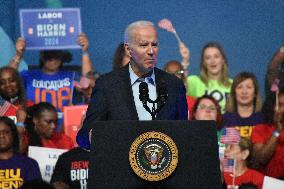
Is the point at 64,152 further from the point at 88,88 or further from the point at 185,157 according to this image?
the point at 185,157

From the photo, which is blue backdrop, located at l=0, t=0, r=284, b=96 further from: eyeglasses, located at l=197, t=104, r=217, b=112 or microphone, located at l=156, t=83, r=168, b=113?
microphone, located at l=156, t=83, r=168, b=113

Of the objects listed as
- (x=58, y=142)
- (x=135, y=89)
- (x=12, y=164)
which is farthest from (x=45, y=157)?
(x=135, y=89)

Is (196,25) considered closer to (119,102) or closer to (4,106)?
(4,106)

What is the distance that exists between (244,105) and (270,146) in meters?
0.48

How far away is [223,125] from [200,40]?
120cm

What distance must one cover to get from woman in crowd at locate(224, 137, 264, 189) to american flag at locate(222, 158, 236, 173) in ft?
0.07

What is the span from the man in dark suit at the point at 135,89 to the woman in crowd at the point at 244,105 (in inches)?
101

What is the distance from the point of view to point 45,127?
208 inches

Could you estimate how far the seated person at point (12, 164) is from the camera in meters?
4.56

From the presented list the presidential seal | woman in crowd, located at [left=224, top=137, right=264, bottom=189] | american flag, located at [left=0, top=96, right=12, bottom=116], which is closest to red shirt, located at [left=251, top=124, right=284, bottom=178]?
woman in crowd, located at [left=224, top=137, right=264, bottom=189]

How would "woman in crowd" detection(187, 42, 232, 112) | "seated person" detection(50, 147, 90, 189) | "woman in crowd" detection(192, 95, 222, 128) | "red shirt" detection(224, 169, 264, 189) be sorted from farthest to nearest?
1. "woman in crowd" detection(187, 42, 232, 112)
2. "woman in crowd" detection(192, 95, 222, 128)
3. "red shirt" detection(224, 169, 264, 189)
4. "seated person" detection(50, 147, 90, 189)

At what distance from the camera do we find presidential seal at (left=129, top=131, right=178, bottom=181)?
2.44 meters

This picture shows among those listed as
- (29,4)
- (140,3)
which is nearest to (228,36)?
(140,3)

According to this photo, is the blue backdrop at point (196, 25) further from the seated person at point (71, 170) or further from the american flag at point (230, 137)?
the seated person at point (71, 170)
